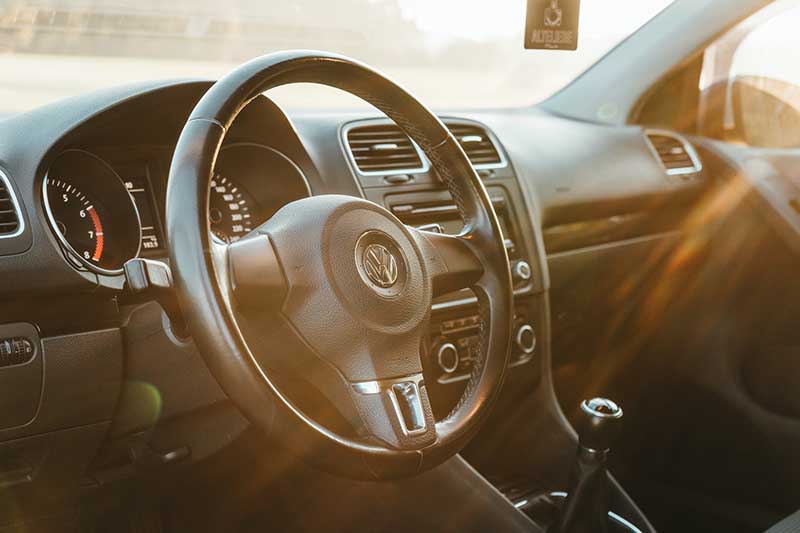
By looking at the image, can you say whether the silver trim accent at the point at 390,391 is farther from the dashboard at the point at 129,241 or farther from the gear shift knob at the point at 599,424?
the gear shift knob at the point at 599,424

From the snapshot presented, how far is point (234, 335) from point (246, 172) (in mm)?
717

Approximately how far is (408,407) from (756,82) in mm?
2168

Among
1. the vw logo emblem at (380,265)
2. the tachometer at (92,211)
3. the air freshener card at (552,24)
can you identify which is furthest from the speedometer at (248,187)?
the air freshener card at (552,24)

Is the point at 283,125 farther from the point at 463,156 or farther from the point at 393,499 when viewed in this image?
the point at 393,499

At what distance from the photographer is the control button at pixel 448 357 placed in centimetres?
203

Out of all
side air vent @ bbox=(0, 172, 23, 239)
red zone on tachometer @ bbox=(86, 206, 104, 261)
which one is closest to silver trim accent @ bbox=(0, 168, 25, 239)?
side air vent @ bbox=(0, 172, 23, 239)

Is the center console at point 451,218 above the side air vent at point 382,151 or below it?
below

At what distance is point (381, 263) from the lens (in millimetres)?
1321

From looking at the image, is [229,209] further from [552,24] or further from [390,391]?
[552,24]

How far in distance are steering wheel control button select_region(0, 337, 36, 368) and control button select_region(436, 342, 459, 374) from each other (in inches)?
34.7

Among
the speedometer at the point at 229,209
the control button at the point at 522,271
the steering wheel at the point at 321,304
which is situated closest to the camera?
the steering wheel at the point at 321,304

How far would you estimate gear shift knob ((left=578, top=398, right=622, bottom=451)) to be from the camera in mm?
1688

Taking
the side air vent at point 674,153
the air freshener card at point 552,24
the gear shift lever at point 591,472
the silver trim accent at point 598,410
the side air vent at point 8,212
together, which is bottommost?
the gear shift lever at point 591,472

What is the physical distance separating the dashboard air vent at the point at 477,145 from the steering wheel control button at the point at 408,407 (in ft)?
3.44
